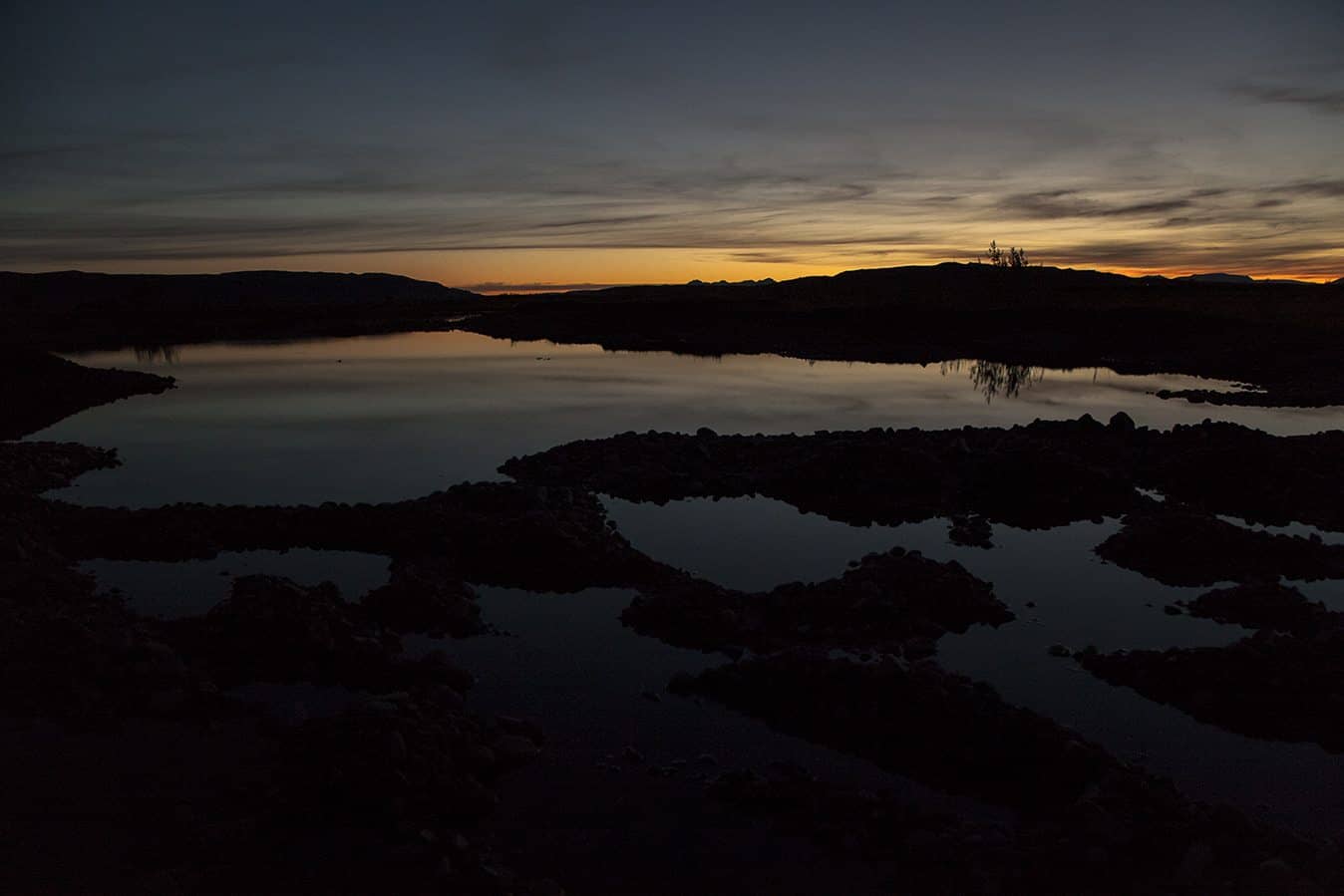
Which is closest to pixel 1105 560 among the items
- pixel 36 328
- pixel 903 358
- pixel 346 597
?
pixel 346 597

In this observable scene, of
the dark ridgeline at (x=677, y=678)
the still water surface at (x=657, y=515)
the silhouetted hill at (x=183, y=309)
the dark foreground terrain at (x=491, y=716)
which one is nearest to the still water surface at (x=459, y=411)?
the still water surface at (x=657, y=515)

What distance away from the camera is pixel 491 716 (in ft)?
31.0

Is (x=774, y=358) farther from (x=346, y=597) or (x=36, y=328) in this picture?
(x=36, y=328)

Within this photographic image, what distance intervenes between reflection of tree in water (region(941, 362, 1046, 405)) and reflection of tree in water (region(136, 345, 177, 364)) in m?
43.1

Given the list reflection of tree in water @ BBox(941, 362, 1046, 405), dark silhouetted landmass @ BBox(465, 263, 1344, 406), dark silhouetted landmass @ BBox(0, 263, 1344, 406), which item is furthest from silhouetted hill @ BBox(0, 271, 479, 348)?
reflection of tree in water @ BBox(941, 362, 1046, 405)

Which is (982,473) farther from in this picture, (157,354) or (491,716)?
(157,354)

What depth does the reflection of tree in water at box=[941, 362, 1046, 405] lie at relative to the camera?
3775cm

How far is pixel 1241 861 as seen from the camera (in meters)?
6.98

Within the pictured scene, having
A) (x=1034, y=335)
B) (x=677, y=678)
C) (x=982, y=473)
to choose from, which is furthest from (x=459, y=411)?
(x=1034, y=335)

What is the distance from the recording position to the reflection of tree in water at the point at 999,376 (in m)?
37.8

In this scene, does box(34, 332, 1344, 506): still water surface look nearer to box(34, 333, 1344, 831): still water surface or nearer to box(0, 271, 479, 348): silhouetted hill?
box(34, 333, 1344, 831): still water surface

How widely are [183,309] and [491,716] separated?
115m

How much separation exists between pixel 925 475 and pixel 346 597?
12.3 meters

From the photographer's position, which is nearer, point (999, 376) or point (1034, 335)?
point (999, 376)
